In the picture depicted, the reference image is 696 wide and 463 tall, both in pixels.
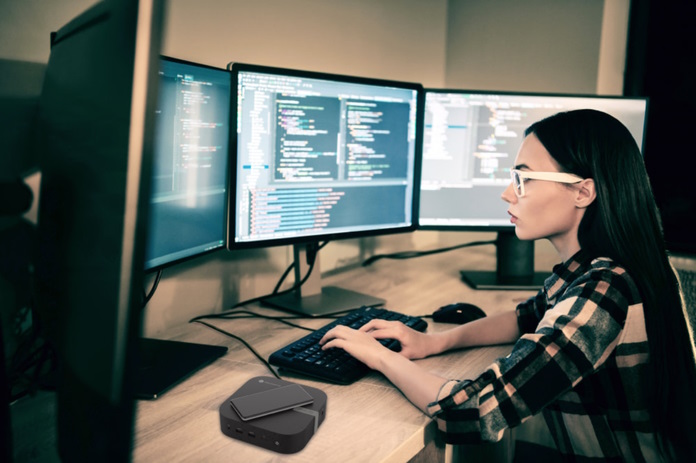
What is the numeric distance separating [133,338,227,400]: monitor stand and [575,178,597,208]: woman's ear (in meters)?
0.71

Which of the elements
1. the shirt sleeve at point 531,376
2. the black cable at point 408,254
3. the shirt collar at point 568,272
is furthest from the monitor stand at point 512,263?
the shirt sleeve at point 531,376

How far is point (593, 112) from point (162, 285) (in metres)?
0.94

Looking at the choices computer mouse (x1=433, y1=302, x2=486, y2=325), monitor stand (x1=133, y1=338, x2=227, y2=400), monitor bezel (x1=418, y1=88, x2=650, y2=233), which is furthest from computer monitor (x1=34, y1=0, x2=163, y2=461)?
monitor bezel (x1=418, y1=88, x2=650, y2=233)

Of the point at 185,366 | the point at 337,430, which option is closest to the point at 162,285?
the point at 185,366

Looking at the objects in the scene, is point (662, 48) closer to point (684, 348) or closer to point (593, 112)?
point (593, 112)

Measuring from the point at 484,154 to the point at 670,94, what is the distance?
0.74m

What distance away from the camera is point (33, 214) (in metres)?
0.49

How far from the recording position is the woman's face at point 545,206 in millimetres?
1029

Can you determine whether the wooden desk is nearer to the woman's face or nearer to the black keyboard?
the black keyboard

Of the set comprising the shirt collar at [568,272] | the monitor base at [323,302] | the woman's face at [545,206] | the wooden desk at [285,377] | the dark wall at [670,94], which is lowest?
the wooden desk at [285,377]

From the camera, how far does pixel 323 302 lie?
1.37m

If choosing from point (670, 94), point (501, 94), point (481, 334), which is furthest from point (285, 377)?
point (670, 94)

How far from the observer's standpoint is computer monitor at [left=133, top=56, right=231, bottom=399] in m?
0.96

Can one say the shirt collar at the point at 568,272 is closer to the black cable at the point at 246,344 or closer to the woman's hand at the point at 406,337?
the woman's hand at the point at 406,337
